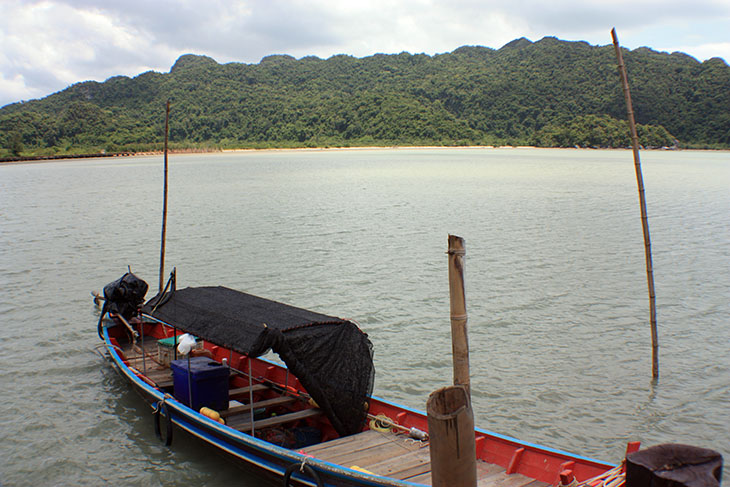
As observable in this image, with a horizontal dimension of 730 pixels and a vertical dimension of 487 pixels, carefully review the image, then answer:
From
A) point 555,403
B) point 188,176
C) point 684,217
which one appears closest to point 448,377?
point 555,403

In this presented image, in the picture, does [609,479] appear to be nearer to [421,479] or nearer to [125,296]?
[421,479]

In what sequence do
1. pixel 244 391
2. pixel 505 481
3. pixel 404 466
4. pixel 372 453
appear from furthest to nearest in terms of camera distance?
pixel 244 391 → pixel 372 453 → pixel 404 466 → pixel 505 481

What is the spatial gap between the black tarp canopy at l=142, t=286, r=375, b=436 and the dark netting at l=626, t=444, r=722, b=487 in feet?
11.5

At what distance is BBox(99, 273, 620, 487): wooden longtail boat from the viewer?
5629 millimetres

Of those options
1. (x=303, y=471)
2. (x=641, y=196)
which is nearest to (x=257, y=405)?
(x=303, y=471)

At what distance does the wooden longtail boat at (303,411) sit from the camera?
563 cm

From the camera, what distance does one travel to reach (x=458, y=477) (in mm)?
3619

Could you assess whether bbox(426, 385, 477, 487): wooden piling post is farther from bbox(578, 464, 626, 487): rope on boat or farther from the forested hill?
the forested hill

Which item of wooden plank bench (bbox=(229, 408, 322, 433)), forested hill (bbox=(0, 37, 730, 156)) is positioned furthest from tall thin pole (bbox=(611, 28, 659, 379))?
forested hill (bbox=(0, 37, 730, 156))

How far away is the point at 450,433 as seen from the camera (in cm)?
351

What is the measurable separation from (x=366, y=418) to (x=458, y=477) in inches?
135

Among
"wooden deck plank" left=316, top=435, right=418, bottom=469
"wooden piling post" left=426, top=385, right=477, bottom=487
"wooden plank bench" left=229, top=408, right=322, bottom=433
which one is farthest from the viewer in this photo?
"wooden plank bench" left=229, top=408, right=322, bottom=433

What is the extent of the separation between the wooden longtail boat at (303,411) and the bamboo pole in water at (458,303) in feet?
3.66

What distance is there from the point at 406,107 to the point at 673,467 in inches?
4551
